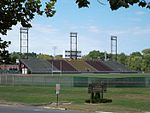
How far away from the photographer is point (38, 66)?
5241 inches

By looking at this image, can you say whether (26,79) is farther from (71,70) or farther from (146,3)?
(71,70)

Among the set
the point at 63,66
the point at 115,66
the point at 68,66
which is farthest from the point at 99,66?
the point at 63,66

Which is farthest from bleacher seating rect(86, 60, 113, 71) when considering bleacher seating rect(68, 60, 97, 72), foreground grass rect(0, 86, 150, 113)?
foreground grass rect(0, 86, 150, 113)

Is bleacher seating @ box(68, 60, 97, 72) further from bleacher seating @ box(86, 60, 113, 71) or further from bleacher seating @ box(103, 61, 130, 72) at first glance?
bleacher seating @ box(103, 61, 130, 72)

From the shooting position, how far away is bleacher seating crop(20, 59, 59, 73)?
423ft

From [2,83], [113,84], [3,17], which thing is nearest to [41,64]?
[2,83]

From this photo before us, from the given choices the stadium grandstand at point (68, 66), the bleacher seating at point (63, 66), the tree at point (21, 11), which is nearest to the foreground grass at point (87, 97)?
the tree at point (21, 11)

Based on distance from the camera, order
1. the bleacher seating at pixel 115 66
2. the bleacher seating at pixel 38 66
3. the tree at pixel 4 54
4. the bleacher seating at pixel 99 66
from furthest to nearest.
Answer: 1. the bleacher seating at pixel 115 66
2. the bleacher seating at pixel 99 66
3. the bleacher seating at pixel 38 66
4. the tree at pixel 4 54

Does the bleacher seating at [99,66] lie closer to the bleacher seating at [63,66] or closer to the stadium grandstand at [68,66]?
the stadium grandstand at [68,66]

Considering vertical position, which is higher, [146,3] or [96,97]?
[146,3]

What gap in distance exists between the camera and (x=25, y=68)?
405 ft

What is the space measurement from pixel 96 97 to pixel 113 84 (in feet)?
71.6

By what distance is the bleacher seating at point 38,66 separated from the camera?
12888 centimetres

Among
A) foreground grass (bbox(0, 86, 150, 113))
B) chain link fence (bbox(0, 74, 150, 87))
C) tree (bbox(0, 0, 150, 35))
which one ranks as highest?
tree (bbox(0, 0, 150, 35))
